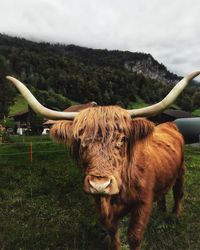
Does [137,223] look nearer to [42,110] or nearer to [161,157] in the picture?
[161,157]

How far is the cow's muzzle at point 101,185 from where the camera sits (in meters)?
3.82

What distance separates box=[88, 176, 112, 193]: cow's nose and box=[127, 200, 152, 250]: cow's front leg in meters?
1.53

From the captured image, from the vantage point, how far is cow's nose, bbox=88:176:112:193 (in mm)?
3814

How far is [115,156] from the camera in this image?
166 inches

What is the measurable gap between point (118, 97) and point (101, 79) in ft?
49.2

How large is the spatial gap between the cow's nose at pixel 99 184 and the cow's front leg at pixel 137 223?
1.53 m

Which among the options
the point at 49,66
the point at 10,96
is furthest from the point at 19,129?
the point at 49,66

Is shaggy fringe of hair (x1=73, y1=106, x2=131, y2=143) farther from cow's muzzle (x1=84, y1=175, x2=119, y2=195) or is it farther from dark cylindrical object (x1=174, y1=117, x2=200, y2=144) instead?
dark cylindrical object (x1=174, y1=117, x2=200, y2=144)

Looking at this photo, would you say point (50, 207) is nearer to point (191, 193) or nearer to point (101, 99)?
point (191, 193)

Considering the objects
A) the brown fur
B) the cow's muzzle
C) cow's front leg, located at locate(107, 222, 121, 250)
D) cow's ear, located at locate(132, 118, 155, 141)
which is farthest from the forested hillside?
the cow's muzzle

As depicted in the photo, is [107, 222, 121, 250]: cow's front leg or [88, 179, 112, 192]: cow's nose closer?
[88, 179, 112, 192]: cow's nose

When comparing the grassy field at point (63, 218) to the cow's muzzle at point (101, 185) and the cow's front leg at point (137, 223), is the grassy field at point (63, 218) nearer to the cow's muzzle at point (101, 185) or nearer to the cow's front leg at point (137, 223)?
the cow's front leg at point (137, 223)

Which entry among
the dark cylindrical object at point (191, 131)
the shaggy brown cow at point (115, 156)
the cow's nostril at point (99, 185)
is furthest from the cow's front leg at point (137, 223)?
the dark cylindrical object at point (191, 131)

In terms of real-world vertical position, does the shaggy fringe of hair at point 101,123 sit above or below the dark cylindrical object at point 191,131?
above
